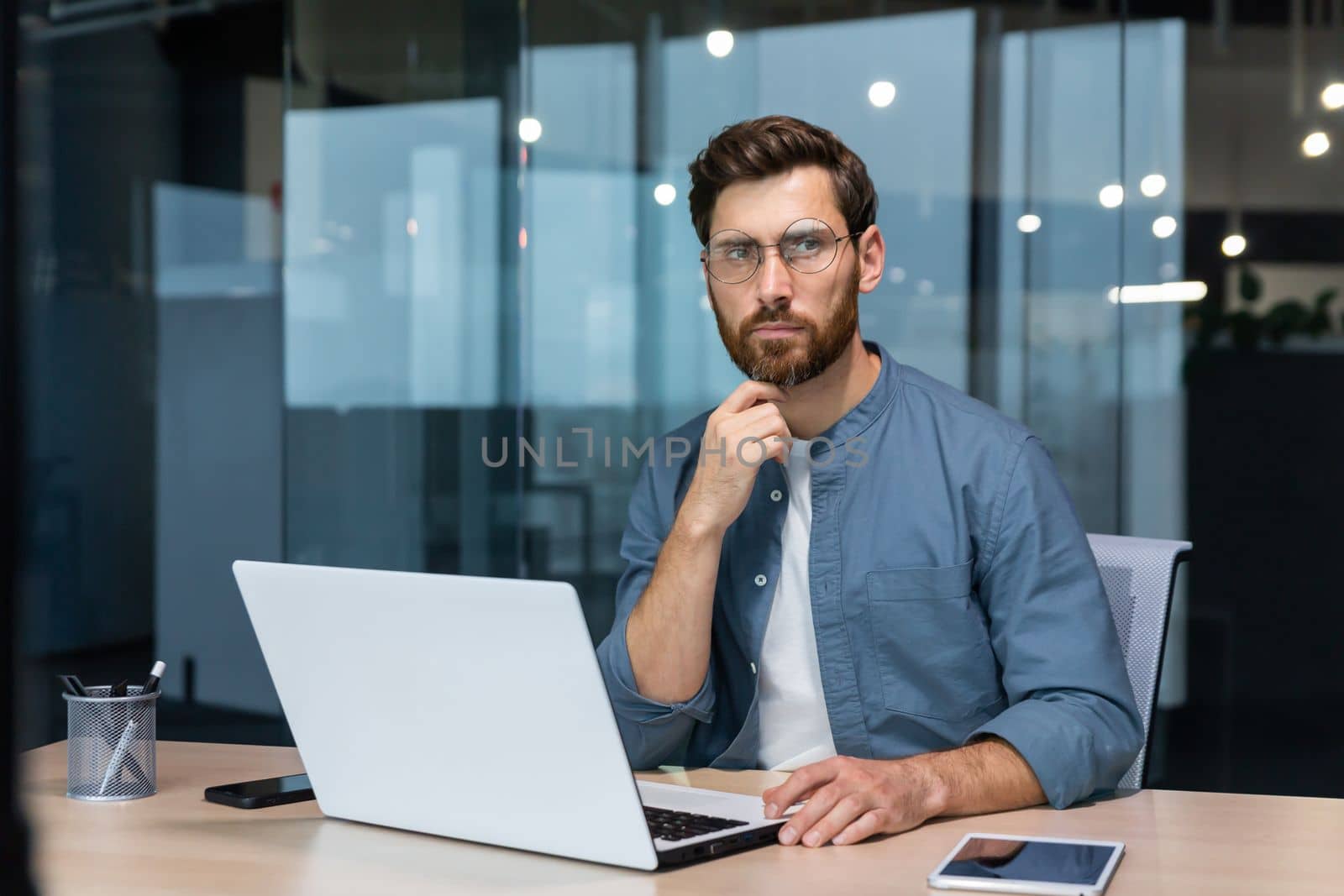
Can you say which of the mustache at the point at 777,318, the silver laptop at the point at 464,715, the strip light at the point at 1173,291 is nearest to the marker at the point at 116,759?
the silver laptop at the point at 464,715

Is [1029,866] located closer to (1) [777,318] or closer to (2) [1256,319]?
(1) [777,318]

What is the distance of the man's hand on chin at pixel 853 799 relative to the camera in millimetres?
1140

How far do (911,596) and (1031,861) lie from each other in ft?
1.81

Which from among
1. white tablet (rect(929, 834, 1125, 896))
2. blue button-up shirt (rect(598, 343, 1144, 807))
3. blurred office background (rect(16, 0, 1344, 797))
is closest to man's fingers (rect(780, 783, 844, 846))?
white tablet (rect(929, 834, 1125, 896))

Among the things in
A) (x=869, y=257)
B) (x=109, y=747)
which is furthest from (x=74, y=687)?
(x=869, y=257)

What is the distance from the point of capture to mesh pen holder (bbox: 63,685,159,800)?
134cm

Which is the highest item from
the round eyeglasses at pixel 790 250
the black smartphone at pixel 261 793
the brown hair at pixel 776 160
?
the brown hair at pixel 776 160

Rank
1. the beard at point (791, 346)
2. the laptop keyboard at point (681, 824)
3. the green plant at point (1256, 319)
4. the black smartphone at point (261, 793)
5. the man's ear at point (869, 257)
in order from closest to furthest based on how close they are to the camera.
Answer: the laptop keyboard at point (681, 824) < the black smartphone at point (261, 793) < the beard at point (791, 346) < the man's ear at point (869, 257) < the green plant at point (1256, 319)

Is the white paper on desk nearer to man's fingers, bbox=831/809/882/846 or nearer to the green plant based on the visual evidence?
man's fingers, bbox=831/809/882/846

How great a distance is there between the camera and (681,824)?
1.16m

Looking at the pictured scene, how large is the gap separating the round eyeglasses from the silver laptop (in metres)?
0.81

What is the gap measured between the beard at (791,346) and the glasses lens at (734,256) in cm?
7

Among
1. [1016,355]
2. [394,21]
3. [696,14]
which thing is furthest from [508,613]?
[394,21]

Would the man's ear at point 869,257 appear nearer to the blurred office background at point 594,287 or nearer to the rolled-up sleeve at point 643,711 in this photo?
the rolled-up sleeve at point 643,711
